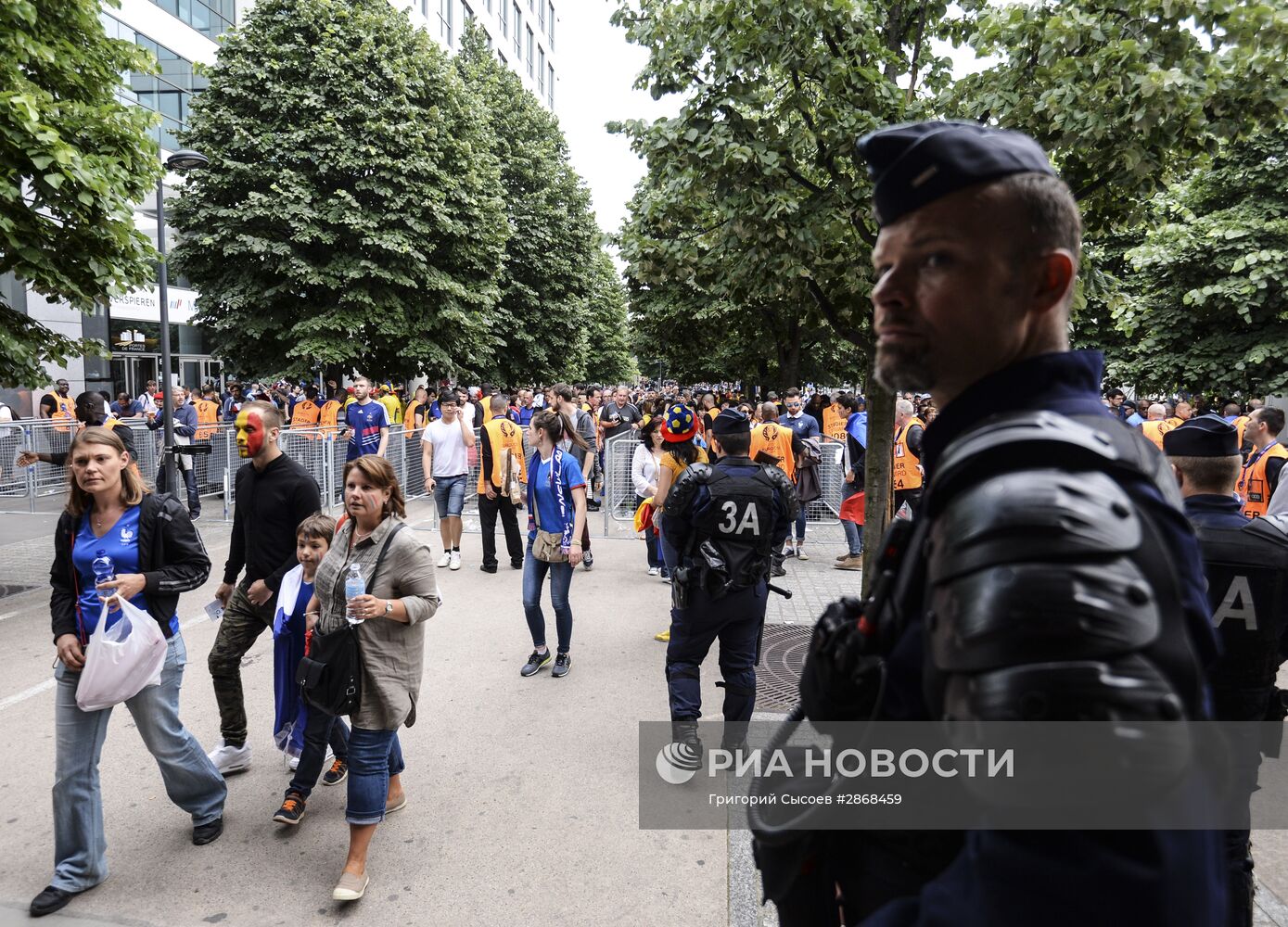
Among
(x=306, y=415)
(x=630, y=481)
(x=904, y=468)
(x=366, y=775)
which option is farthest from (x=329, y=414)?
(x=366, y=775)

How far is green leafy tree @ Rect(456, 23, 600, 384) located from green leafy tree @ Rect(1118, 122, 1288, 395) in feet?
60.4

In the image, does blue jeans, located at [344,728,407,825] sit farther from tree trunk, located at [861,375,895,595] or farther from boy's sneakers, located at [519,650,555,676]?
tree trunk, located at [861,375,895,595]

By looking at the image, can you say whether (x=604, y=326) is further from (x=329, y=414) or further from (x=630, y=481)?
(x=630, y=481)

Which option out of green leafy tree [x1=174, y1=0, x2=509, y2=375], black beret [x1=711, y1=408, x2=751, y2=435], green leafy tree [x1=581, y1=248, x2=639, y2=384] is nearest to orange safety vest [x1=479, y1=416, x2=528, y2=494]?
black beret [x1=711, y1=408, x2=751, y2=435]

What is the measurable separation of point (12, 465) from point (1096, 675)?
17709 mm

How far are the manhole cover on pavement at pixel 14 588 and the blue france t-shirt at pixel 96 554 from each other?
650cm

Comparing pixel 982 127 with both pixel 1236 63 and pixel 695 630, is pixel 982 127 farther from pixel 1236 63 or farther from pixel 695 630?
pixel 1236 63

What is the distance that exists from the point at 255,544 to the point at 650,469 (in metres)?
5.34

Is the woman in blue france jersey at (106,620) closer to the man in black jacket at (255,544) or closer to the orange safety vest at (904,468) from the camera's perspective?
the man in black jacket at (255,544)

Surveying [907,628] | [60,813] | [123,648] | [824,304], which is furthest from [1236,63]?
[60,813]

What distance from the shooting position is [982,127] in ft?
4.06

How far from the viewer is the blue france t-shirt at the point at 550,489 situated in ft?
21.9

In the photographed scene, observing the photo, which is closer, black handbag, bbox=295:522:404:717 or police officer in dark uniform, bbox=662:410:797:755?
black handbag, bbox=295:522:404:717

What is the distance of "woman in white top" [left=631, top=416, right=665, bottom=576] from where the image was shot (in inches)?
366
